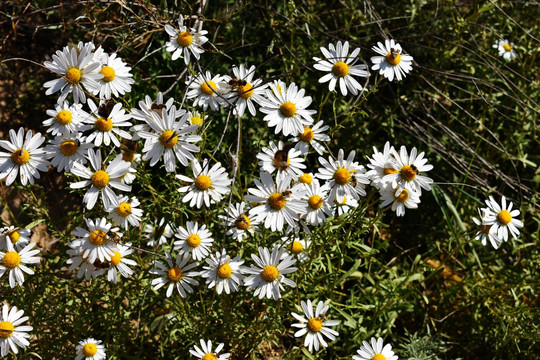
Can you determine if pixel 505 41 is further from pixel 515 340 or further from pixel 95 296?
pixel 95 296

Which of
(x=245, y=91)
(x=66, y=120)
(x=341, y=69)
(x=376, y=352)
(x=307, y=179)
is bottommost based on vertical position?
(x=376, y=352)

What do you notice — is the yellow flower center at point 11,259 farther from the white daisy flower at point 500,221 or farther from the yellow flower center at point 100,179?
the white daisy flower at point 500,221

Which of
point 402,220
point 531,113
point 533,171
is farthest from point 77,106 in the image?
point 533,171

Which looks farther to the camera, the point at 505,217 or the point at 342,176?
the point at 505,217

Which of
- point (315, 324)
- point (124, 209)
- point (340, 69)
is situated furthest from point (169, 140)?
point (315, 324)

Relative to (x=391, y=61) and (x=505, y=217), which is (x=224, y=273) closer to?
(x=391, y=61)

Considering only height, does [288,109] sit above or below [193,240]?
above
